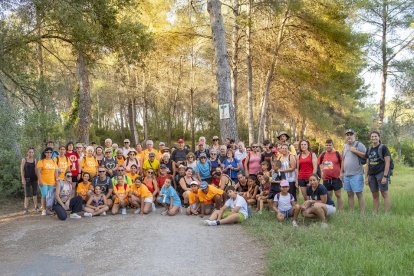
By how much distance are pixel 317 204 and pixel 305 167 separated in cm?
128

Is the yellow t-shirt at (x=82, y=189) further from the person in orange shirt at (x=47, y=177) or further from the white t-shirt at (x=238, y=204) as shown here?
the white t-shirt at (x=238, y=204)

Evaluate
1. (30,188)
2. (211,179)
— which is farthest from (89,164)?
(211,179)

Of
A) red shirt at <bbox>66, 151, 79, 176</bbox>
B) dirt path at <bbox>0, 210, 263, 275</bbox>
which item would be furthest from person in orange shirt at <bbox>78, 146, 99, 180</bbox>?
dirt path at <bbox>0, 210, 263, 275</bbox>

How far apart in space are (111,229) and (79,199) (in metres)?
1.79

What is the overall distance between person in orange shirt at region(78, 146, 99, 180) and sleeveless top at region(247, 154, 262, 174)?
390 centimetres

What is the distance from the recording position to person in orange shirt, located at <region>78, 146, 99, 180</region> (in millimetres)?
9859

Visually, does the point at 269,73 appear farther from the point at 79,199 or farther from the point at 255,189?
the point at 79,199

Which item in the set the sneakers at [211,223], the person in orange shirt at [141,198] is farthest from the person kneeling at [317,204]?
the person in orange shirt at [141,198]

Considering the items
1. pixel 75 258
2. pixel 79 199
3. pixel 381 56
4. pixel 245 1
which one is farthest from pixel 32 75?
pixel 381 56

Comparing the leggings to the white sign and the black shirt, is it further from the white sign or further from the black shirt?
the black shirt

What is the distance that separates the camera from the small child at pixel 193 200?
890cm

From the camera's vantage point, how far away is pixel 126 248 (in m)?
6.24

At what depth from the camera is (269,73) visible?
17672 mm

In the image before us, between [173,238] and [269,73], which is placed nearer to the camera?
[173,238]
